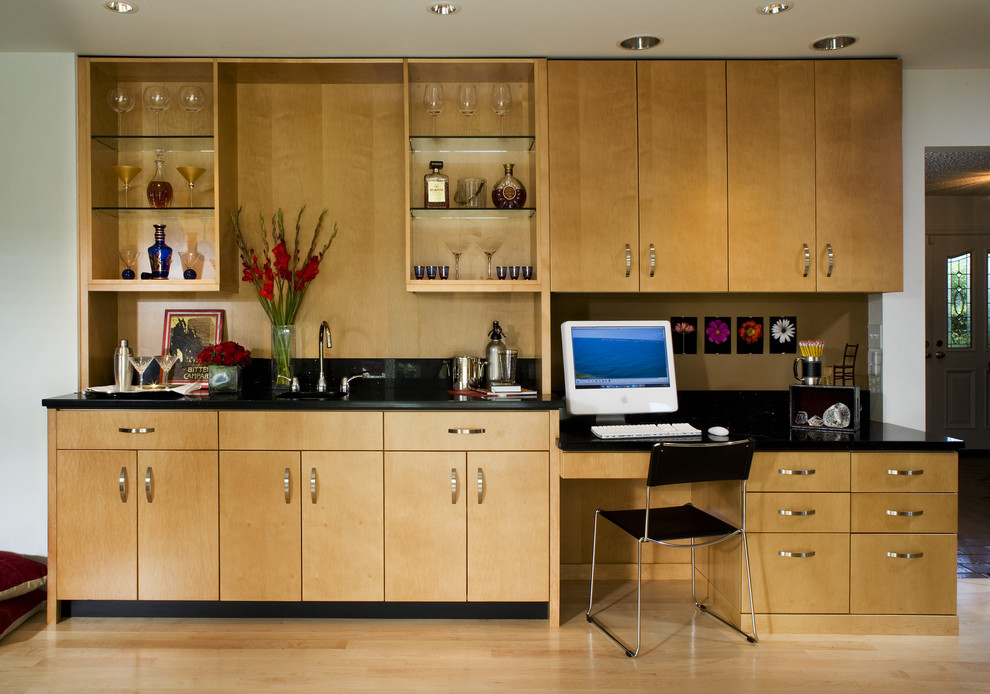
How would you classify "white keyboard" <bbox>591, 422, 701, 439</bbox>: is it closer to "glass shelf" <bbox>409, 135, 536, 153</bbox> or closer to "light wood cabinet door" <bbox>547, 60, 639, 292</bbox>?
"light wood cabinet door" <bbox>547, 60, 639, 292</bbox>

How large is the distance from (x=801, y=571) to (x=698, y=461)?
685 mm

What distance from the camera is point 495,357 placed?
3.44 m

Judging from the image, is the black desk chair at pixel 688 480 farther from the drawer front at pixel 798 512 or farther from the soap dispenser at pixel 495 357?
the soap dispenser at pixel 495 357

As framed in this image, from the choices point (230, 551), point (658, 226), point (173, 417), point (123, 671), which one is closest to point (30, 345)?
point (173, 417)

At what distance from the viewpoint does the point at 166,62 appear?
332 cm

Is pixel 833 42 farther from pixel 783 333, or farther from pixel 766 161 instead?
pixel 783 333

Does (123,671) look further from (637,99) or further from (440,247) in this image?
(637,99)

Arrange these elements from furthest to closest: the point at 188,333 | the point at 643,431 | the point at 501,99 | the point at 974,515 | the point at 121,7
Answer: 1. the point at 974,515
2. the point at 188,333
3. the point at 501,99
4. the point at 643,431
5. the point at 121,7

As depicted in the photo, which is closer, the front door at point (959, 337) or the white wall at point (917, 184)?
the white wall at point (917, 184)

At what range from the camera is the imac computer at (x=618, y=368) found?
10.6 feet

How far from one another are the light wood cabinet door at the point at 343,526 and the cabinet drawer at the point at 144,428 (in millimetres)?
439

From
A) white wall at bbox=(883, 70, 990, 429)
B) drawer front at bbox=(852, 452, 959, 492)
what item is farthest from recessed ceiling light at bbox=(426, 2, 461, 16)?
drawer front at bbox=(852, 452, 959, 492)

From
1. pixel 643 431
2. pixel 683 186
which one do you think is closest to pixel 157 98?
pixel 683 186

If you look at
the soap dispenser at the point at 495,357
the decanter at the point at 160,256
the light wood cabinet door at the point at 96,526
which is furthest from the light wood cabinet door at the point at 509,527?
the decanter at the point at 160,256
